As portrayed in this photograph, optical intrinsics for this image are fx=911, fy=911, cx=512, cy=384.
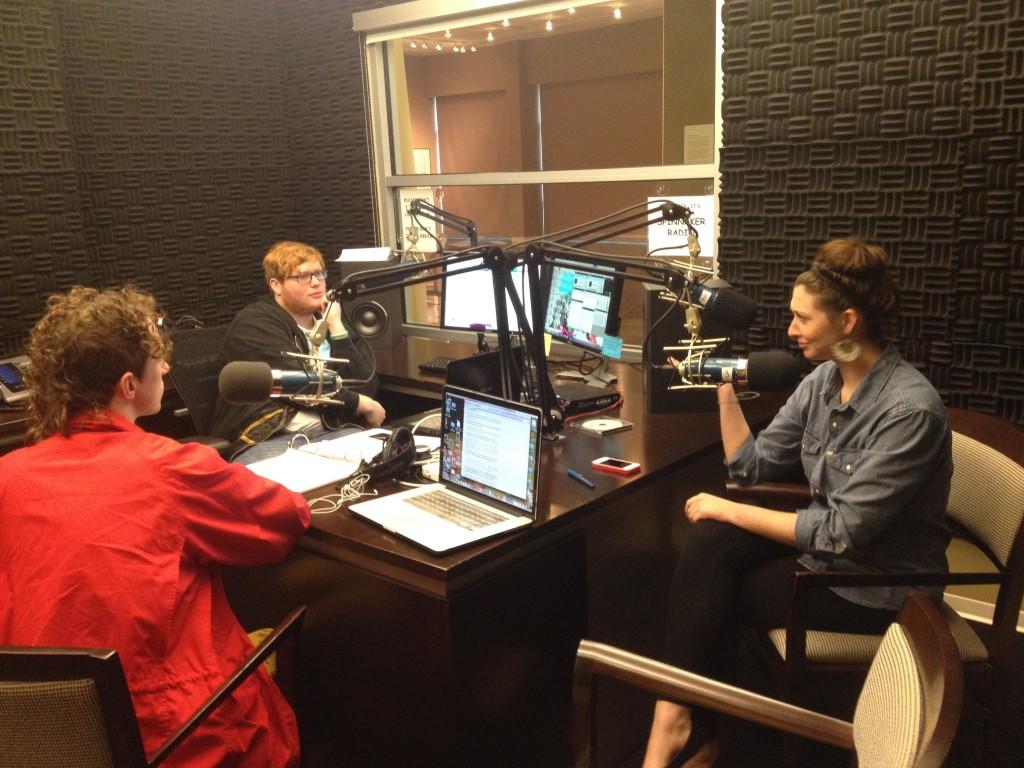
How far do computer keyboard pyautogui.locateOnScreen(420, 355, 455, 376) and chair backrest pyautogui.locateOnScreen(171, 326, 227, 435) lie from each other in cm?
79

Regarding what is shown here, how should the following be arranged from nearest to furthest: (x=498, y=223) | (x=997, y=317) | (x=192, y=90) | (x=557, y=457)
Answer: (x=557, y=457)
(x=997, y=317)
(x=192, y=90)
(x=498, y=223)

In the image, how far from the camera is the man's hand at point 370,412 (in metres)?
2.94

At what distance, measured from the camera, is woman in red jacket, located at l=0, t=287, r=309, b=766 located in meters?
1.54

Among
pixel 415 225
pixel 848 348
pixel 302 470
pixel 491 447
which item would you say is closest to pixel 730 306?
pixel 848 348

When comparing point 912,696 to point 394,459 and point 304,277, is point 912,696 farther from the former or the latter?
point 304,277

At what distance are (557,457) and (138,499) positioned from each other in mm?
1152

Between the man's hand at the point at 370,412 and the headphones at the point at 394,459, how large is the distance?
2.00 feet

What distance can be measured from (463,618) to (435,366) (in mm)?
1776

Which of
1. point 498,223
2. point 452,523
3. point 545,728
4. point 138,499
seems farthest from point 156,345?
point 498,223

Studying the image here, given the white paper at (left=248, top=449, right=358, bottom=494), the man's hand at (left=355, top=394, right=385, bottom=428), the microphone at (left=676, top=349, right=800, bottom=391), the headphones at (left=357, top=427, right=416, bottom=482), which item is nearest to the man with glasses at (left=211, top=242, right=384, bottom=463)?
the man's hand at (left=355, top=394, right=385, bottom=428)

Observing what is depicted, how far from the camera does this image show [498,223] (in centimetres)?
838

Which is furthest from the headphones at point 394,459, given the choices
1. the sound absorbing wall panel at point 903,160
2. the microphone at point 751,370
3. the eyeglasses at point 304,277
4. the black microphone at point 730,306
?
the sound absorbing wall panel at point 903,160

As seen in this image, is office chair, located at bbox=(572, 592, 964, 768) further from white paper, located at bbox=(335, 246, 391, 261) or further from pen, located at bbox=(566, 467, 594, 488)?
white paper, located at bbox=(335, 246, 391, 261)

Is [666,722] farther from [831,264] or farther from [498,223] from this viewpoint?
[498,223]
